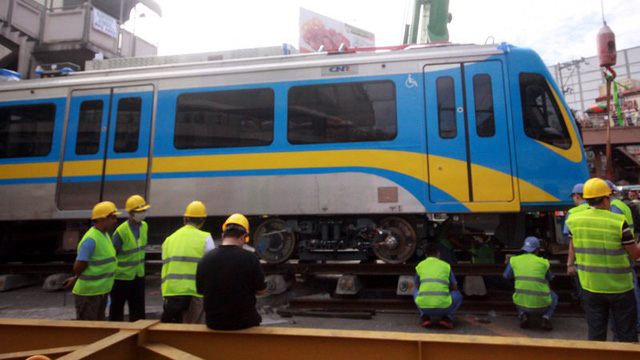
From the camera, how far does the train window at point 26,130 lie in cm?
671

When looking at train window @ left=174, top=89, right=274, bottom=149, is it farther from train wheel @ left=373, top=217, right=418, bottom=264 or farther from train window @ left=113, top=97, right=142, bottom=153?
train wheel @ left=373, top=217, right=418, bottom=264

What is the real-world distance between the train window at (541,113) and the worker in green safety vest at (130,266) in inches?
221

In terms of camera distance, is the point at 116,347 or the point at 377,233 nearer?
the point at 116,347

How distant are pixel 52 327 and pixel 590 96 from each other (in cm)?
7075

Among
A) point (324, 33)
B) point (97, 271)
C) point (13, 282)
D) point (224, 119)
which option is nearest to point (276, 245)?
point (224, 119)

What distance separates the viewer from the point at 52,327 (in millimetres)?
2305

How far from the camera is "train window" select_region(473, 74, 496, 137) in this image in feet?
17.8

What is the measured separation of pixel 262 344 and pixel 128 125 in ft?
18.2

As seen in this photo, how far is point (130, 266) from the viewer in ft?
14.0

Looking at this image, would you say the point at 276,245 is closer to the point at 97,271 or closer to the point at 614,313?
the point at 97,271

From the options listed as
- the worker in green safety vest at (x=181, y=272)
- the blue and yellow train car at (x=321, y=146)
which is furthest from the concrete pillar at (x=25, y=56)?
the worker in green safety vest at (x=181, y=272)

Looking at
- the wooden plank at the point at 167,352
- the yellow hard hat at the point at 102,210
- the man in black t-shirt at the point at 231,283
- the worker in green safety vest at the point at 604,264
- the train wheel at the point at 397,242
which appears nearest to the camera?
the wooden plank at the point at 167,352

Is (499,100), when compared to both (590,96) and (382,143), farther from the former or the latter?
(590,96)

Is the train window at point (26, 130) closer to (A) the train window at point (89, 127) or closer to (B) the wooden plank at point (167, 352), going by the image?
(A) the train window at point (89, 127)
